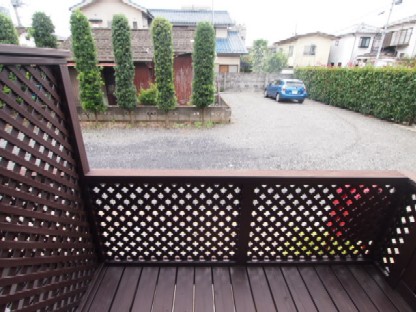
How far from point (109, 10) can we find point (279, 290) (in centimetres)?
1727

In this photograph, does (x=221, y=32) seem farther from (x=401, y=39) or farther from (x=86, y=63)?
(x=401, y=39)

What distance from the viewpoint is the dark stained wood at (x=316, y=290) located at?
1.60 m

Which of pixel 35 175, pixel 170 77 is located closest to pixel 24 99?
pixel 35 175

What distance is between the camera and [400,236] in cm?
168

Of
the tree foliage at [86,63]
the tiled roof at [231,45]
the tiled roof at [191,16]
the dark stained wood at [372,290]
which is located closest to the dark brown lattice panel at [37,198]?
the dark stained wood at [372,290]

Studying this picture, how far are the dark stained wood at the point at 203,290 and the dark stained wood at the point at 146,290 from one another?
324 mm

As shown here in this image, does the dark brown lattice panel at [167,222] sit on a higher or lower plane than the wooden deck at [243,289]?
higher

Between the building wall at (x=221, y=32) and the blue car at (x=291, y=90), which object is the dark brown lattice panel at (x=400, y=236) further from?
the building wall at (x=221, y=32)

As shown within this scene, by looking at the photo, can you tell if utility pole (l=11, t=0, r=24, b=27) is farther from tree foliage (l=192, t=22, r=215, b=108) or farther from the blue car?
the blue car

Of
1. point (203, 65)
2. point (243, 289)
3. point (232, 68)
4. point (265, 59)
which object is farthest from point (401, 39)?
point (243, 289)

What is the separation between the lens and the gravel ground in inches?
196

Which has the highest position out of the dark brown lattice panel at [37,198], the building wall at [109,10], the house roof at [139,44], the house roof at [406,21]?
the house roof at [406,21]

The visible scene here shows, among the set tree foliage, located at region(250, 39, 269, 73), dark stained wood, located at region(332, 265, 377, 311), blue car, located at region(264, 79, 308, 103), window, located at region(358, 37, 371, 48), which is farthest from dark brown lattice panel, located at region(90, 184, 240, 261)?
window, located at region(358, 37, 371, 48)

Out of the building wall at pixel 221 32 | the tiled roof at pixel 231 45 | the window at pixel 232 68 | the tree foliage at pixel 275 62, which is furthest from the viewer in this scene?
the tree foliage at pixel 275 62
